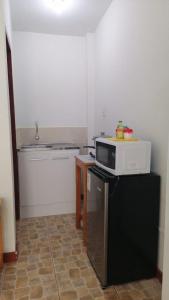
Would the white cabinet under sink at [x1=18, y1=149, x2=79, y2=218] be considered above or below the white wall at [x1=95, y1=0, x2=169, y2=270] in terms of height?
below

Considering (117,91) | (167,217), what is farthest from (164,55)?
(167,217)

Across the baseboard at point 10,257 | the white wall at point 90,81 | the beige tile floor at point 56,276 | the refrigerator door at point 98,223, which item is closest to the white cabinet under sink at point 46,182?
the beige tile floor at point 56,276

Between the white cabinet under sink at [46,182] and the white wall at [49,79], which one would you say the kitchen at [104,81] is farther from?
the white cabinet under sink at [46,182]

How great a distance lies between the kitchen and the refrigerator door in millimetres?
482

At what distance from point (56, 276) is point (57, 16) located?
2999 mm

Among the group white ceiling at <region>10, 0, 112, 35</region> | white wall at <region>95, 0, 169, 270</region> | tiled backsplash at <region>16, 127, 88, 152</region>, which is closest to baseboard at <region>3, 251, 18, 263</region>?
white wall at <region>95, 0, 169, 270</region>

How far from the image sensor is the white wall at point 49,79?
3445 mm

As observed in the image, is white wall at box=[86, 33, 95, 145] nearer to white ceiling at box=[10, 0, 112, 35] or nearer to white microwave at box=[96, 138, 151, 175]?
white ceiling at box=[10, 0, 112, 35]

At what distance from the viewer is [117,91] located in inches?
106

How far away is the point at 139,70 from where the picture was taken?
7.04ft

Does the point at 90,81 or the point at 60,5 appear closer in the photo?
the point at 60,5

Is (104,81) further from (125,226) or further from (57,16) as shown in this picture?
(125,226)

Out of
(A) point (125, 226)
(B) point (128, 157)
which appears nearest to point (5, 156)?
(B) point (128, 157)

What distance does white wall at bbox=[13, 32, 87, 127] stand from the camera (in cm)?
345
